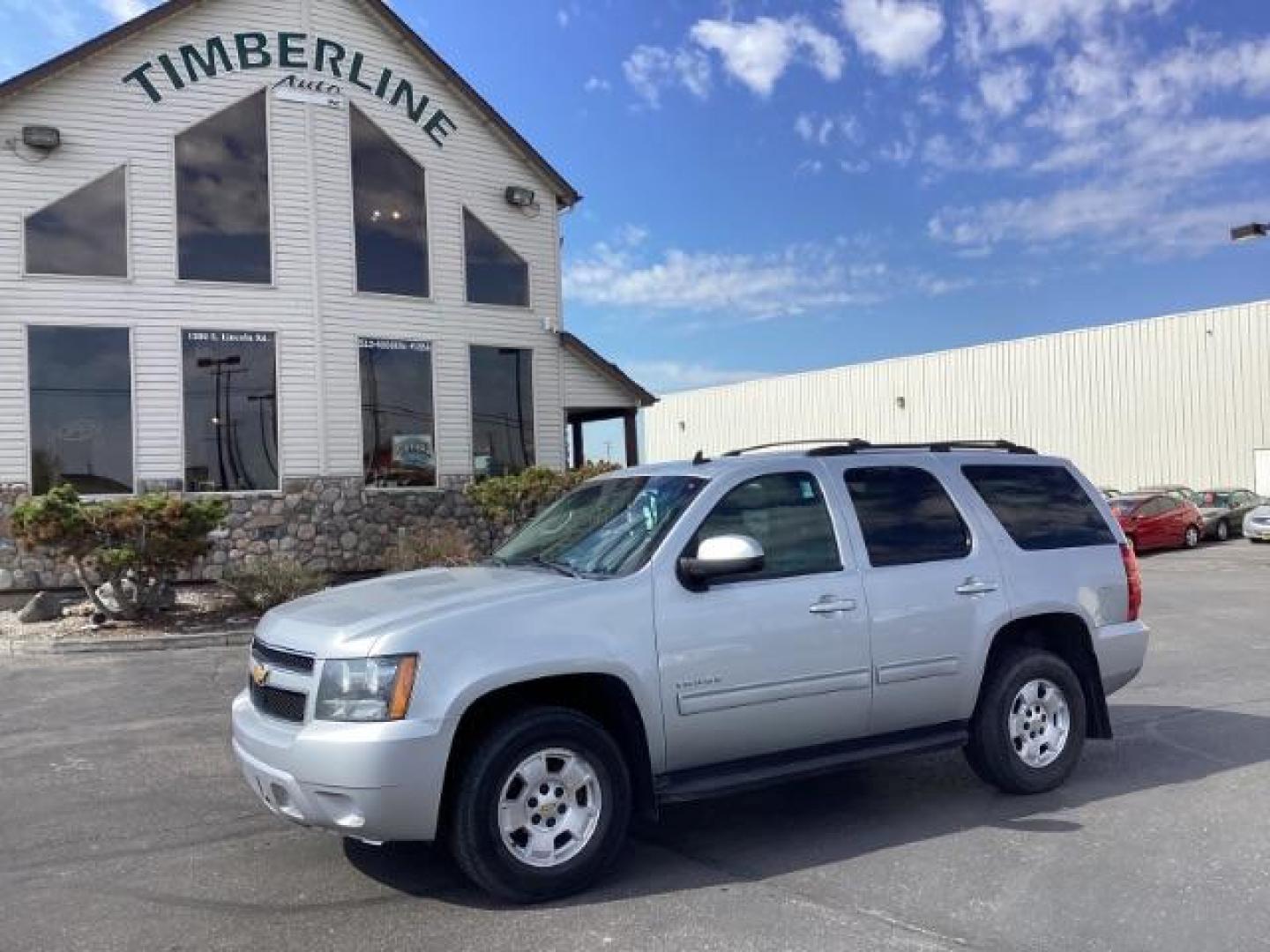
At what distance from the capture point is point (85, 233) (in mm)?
15750

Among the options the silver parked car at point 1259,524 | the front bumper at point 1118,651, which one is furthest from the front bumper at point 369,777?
the silver parked car at point 1259,524

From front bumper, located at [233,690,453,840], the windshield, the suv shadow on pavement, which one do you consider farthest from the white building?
front bumper, located at [233,690,453,840]

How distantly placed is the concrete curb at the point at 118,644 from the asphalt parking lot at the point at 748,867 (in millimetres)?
4444

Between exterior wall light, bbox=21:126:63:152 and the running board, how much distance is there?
48.2 feet

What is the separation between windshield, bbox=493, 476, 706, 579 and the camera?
5.05 m

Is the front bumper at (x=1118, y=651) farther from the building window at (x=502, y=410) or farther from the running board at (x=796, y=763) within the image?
the building window at (x=502, y=410)

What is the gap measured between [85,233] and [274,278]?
2.60 meters

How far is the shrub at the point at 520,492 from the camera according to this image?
17.3m

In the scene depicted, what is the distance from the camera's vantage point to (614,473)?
6086 mm

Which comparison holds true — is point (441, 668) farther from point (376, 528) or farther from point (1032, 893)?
point (376, 528)

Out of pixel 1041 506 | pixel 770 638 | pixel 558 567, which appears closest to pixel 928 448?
pixel 1041 506

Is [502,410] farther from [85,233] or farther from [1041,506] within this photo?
[1041,506]

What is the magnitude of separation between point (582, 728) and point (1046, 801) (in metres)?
2.72

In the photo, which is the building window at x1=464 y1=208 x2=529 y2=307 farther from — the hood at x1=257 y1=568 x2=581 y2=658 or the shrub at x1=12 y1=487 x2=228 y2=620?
the hood at x1=257 y1=568 x2=581 y2=658
